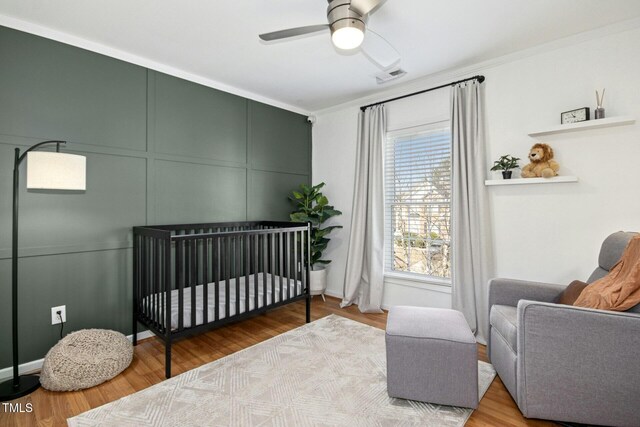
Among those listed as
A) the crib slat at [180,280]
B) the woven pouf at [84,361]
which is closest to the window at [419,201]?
the crib slat at [180,280]

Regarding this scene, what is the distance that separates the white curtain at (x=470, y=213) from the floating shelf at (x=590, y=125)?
0.49 meters

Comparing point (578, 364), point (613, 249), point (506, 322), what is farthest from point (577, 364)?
point (613, 249)

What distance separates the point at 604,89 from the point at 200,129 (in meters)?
3.47

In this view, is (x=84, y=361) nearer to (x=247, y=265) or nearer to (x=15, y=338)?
(x=15, y=338)

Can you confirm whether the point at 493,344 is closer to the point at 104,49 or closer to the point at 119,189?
the point at 119,189

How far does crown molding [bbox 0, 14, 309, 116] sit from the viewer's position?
212 centimetres

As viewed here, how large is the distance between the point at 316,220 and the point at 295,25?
7.49ft

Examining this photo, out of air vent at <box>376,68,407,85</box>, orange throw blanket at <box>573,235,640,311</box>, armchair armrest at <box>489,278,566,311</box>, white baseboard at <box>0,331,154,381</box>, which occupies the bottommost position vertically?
white baseboard at <box>0,331,154,381</box>

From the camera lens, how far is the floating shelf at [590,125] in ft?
6.94

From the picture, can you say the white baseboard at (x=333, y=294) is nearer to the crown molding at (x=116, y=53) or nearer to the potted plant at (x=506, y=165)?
the potted plant at (x=506, y=165)

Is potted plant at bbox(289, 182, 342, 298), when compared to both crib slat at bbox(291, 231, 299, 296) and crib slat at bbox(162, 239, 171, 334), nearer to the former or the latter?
crib slat at bbox(291, 231, 299, 296)

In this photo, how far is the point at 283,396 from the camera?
6.13 feet

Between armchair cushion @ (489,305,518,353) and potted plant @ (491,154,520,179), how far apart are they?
3.71 ft

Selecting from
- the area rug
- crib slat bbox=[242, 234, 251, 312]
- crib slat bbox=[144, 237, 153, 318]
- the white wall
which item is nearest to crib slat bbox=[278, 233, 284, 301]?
crib slat bbox=[242, 234, 251, 312]
